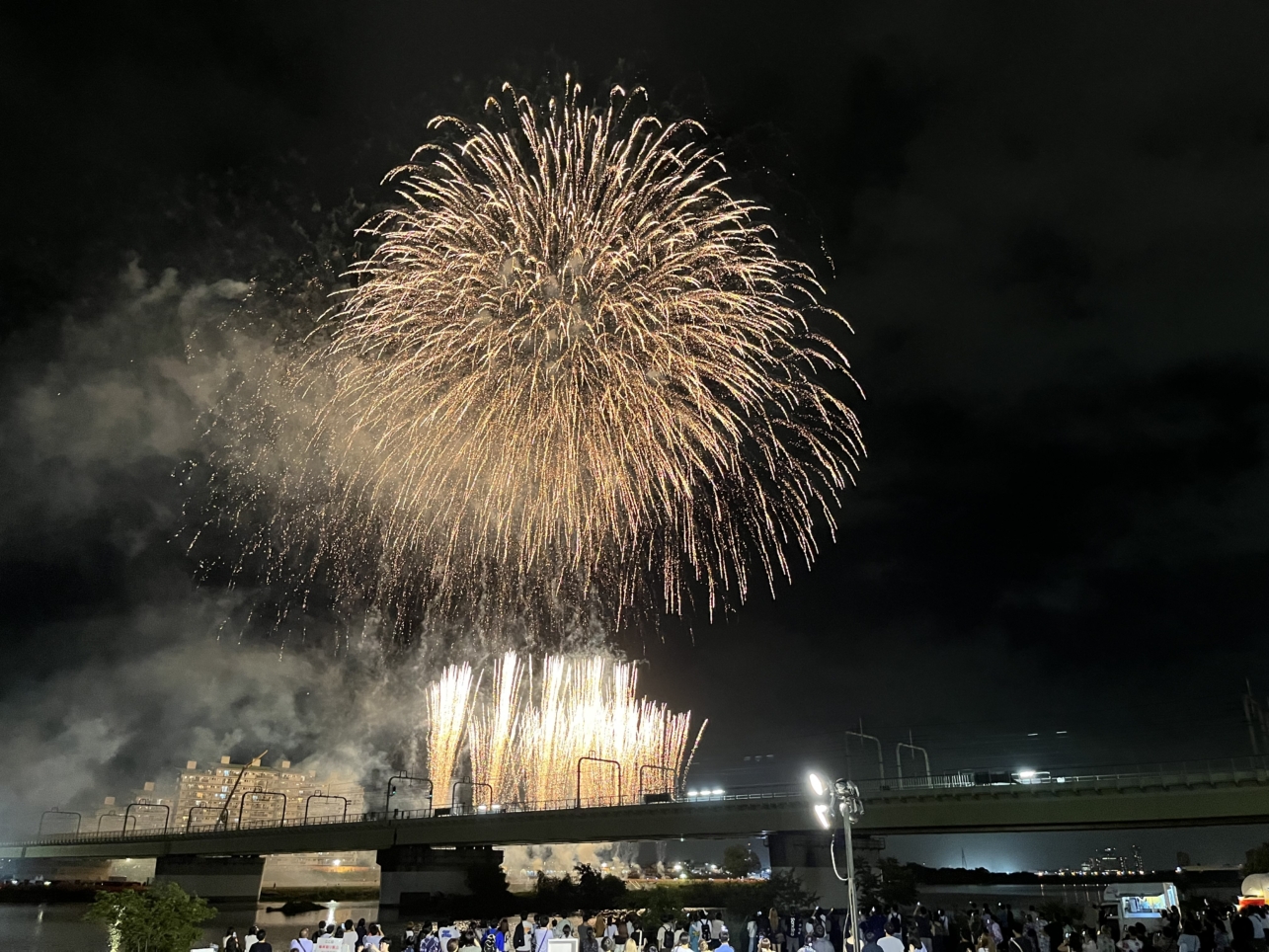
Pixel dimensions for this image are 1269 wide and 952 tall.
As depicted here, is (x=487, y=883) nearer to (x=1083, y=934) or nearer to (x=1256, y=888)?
(x=1256, y=888)

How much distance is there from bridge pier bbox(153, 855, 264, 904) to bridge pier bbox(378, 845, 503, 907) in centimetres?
2933

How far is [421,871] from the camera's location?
83.3 meters

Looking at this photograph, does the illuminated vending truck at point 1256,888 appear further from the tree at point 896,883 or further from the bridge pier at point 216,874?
the bridge pier at point 216,874

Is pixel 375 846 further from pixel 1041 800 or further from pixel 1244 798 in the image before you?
pixel 1244 798

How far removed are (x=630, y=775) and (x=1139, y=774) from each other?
33131 millimetres

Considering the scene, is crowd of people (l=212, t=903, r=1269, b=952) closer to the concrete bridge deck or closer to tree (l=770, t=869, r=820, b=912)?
the concrete bridge deck

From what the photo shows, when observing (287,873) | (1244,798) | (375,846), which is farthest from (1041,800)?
(287,873)

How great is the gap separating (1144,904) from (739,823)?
28566 millimetres

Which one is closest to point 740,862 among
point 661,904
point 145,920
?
point 661,904

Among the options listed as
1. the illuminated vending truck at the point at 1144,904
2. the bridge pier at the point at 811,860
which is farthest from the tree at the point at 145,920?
the bridge pier at the point at 811,860

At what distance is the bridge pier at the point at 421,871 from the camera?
81375 millimetres

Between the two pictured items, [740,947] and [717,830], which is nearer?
[740,947]

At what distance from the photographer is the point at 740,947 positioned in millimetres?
38906

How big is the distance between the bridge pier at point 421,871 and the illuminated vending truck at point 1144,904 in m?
61.4
